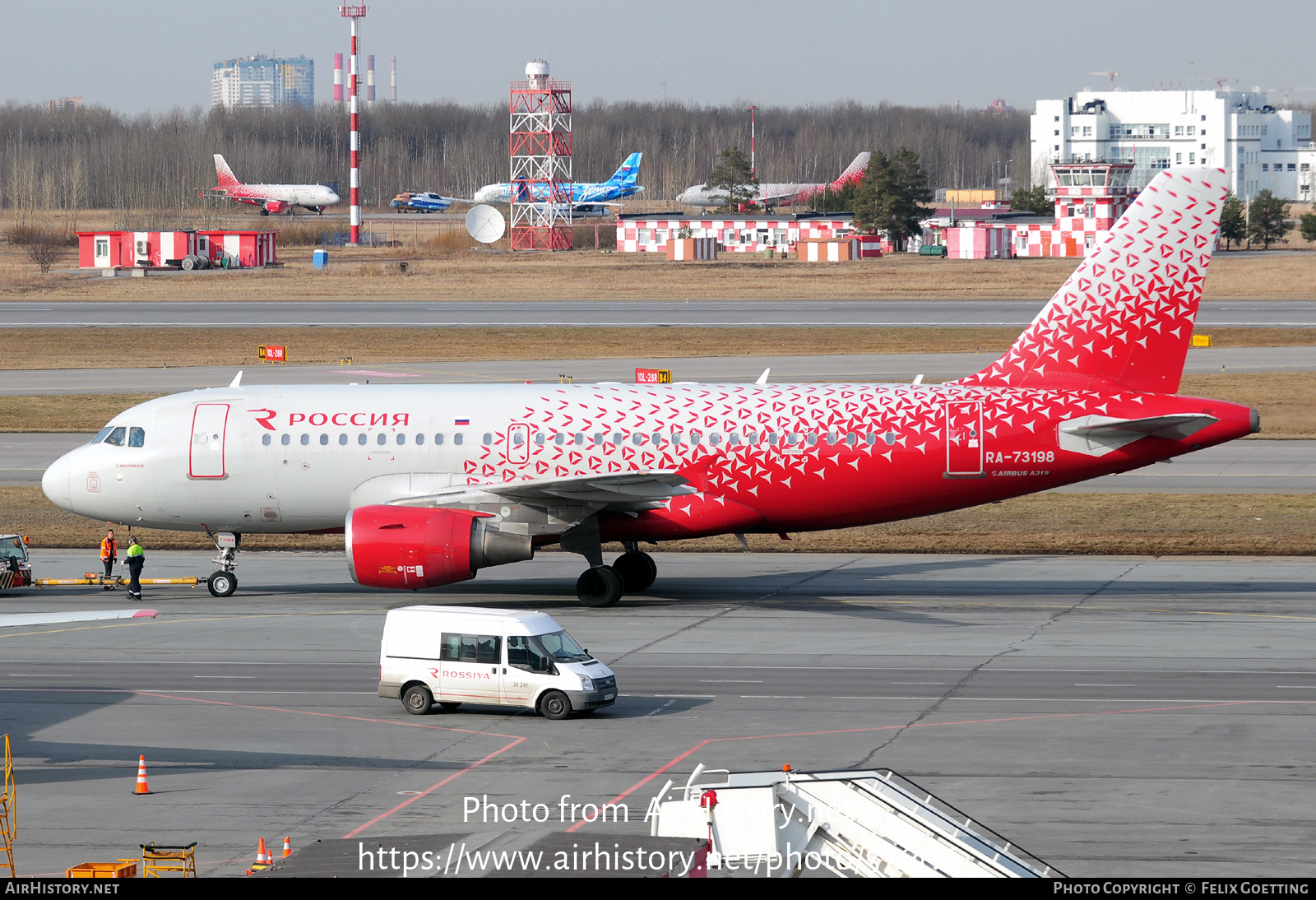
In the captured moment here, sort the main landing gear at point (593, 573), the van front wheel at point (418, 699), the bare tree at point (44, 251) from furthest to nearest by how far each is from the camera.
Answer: the bare tree at point (44, 251) < the main landing gear at point (593, 573) < the van front wheel at point (418, 699)

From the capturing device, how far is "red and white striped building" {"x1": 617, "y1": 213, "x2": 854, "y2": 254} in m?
185

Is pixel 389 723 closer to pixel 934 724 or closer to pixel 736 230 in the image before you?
pixel 934 724

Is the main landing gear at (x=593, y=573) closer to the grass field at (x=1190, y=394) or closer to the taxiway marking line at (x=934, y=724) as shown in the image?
the taxiway marking line at (x=934, y=724)

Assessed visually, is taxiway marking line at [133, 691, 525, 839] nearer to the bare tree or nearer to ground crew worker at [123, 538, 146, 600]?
ground crew worker at [123, 538, 146, 600]

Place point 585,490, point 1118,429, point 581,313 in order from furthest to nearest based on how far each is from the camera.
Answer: point 581,313
point 1118,429
point 585,490

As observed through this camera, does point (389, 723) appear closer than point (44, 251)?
Yes

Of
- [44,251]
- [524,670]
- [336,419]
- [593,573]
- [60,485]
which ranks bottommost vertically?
[593,573]

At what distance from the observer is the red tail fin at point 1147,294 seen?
121ft

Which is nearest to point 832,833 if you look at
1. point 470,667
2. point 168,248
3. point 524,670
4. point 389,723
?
point 524,670

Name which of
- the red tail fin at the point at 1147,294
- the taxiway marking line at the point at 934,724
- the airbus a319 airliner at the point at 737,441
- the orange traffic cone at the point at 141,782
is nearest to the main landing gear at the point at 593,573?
the airbus a319 airliner at the point at 737,441

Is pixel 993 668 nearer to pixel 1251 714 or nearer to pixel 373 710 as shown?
pixel 1251 714

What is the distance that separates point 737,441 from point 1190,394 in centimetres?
3834

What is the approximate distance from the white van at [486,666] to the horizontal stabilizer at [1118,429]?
15.4 meters

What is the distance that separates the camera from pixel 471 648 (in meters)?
26.6
